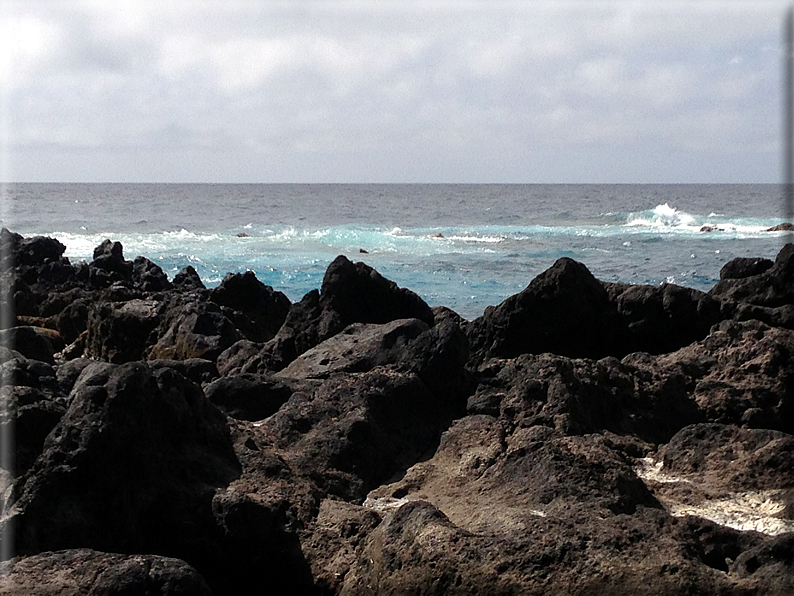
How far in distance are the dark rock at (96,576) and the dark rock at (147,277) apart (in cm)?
1179

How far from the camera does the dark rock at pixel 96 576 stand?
11.3ft

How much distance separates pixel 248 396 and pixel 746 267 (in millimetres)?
5650

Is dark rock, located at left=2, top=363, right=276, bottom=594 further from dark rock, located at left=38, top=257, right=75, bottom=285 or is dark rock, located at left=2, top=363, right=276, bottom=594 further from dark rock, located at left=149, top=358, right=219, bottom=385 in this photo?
dark rock, located at left=38, top=257, right=75, bottom=285

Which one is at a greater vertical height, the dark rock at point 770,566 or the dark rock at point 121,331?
the dark rock at point 121,331

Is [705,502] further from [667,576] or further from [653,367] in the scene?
[653,367]

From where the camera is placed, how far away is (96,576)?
3.49 metres

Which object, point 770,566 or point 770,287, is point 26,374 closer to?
point 770,566

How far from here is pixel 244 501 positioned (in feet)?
13.7

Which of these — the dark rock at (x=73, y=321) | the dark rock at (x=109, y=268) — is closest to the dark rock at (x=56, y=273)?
the dark rock at (x=109, y=268)

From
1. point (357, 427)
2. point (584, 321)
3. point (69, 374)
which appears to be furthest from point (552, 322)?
point (69, 374)

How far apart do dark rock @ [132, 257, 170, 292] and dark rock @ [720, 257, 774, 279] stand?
9.77 meters

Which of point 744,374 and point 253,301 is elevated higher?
point 253,301

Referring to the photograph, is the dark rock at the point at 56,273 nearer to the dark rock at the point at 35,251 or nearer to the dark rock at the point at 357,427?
the dark rock at the point at 35,251

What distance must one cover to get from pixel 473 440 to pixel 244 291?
26.2 ft
